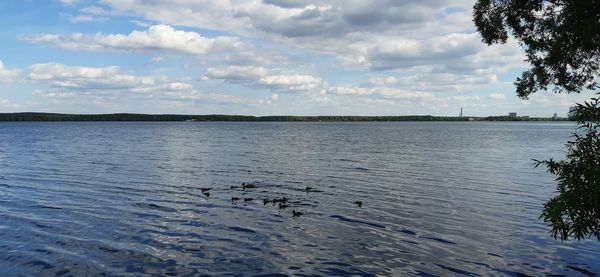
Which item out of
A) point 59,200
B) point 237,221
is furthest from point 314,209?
point 59,200

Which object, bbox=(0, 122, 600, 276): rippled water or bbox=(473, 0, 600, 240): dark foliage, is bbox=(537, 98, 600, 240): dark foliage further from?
bbox=(0, 122, 600, 276): rippled water

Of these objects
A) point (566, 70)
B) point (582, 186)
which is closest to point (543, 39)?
point (566, 70)

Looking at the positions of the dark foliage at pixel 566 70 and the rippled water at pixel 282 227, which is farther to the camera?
the rippled water at pixel 282 227

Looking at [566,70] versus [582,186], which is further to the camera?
[566,70]

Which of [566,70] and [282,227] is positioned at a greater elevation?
[566,70]

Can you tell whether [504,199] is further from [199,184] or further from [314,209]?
[199,184]

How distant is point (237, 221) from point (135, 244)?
5408 millimetres

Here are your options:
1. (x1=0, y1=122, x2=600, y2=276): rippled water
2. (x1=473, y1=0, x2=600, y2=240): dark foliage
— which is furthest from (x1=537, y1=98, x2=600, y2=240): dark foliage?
(x1=0, y1=122, x2=600, y2=276): rippled water

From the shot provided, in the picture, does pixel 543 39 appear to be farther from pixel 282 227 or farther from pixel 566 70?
pixel 282 227

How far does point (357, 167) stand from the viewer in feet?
156

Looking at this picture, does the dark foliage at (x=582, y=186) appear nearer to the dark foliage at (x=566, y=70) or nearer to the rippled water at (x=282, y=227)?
the dark foliage at (x=566, y=70)

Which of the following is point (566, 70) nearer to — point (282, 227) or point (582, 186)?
point (582, 186)

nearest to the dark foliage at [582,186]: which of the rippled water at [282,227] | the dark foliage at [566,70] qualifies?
the dark foliage at [566,70]

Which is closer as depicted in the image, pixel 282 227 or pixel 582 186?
pixel 582 186
